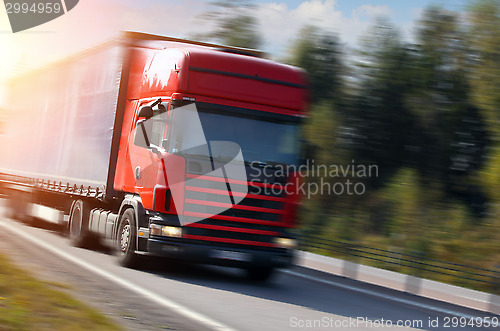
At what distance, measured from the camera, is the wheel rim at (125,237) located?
12172 millimetres

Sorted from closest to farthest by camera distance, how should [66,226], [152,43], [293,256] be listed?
[293,256] → [152,43] → [66,226]

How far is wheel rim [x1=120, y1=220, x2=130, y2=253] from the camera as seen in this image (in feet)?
39.9

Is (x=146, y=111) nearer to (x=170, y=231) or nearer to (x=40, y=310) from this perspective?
(x=170, y=231)

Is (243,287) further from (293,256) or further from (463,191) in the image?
(463,191)

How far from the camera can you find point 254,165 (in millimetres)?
11141

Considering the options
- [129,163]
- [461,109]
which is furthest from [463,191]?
[129,163]

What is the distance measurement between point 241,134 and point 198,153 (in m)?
0.72

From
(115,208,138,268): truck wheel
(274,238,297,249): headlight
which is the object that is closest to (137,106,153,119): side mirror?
(115,208,138,268): truck wheel

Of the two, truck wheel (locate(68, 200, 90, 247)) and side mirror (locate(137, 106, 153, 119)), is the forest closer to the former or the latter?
truck wheel (locate(68, 200, 90, 247))

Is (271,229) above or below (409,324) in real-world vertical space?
above

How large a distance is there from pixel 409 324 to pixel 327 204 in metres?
19.4

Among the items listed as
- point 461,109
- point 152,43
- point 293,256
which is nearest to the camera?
point 293,256

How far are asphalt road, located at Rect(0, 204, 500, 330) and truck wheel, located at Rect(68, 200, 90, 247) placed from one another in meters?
0.38

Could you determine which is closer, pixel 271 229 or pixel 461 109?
pixel 271 229
